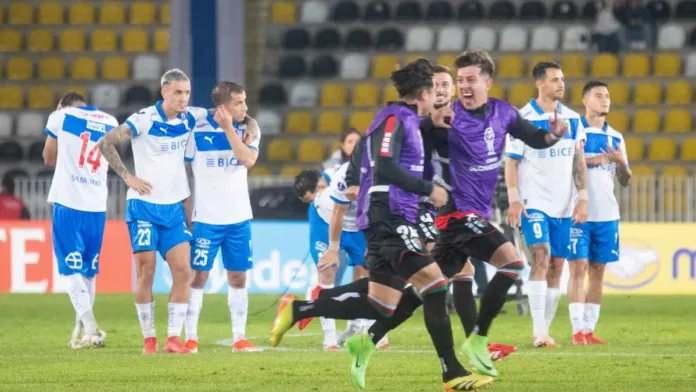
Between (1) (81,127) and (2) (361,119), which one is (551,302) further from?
(2) (361,119)

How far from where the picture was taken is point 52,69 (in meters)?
30.4

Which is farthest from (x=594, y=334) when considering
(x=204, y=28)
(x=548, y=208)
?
(x=204, y=28)

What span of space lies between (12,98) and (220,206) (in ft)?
61.9

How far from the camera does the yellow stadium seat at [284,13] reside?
30.4 m

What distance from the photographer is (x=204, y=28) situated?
2512 cm

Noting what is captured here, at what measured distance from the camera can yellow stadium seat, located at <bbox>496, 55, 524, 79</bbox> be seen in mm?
28344

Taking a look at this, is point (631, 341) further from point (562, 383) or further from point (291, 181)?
point (291, 181)

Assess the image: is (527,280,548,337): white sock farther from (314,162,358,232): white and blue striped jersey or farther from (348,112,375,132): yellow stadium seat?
(348,112,375,132): yellow stadium seat

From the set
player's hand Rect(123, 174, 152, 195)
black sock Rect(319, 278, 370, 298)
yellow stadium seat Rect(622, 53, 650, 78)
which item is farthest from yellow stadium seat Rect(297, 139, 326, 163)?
black sock Rect(319, 278, 370, 298)

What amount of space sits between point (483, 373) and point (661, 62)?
66.8 feet

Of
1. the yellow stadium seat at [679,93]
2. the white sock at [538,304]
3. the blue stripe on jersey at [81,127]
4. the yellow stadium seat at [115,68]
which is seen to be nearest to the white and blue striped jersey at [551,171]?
the white sock at [538,304]

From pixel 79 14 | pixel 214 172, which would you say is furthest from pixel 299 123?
pixel 214 172

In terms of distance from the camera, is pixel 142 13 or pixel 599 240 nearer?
pixel 599 240

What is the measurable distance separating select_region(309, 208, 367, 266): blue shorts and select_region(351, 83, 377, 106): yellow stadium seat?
15479 millimetres
